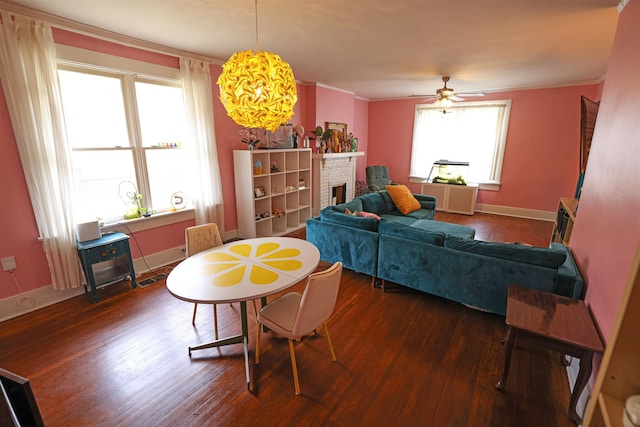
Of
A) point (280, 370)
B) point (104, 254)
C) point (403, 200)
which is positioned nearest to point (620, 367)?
point (280, 370)

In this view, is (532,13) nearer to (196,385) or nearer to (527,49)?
(527,49)

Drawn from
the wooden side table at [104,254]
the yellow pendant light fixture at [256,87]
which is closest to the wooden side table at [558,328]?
the yellow pendant light fixture at [256,87]

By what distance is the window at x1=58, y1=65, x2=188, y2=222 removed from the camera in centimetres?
288

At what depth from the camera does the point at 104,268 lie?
10.1 feet

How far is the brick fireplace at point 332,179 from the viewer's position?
17.8 ft

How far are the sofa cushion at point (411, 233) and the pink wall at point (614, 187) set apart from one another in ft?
3.44

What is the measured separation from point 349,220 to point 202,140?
7.33 feet

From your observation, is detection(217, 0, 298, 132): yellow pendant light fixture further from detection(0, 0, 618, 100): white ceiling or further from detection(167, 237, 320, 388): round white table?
detection(167, 237, 320, 388): round white table

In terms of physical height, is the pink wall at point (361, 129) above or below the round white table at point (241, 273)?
above

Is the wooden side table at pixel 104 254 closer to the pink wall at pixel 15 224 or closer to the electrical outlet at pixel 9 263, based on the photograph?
the pink wall at pixel 15 224

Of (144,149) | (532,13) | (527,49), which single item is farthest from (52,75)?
(527,49)

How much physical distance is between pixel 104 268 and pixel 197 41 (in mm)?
2650

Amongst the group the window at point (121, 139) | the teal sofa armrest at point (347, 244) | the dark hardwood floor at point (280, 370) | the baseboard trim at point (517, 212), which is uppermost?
the window at point (121, 139)

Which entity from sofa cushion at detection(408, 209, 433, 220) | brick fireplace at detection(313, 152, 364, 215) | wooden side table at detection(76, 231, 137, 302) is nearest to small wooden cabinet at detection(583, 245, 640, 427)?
wooden side table at detection(76, 231, 137, 302)
